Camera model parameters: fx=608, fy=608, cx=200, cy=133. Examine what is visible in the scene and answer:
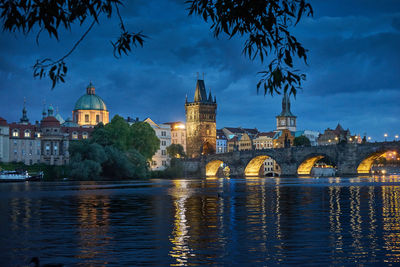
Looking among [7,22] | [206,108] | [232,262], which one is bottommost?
[232,262]

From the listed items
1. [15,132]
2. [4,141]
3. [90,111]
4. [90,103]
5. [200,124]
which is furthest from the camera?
[200,124]

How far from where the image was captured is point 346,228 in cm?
2059

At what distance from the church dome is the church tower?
2705 cm

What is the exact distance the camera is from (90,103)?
18338 centimetres

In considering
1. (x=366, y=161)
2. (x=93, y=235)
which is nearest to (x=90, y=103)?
(x=366, y=161)

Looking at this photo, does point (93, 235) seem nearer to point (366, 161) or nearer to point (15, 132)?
point (366, 161)

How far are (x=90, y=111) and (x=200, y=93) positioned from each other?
117ft

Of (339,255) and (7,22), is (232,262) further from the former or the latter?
(7,22)

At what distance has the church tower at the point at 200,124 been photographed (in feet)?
604

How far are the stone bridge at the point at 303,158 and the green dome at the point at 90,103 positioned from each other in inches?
1699

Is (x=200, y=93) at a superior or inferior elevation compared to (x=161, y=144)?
superior

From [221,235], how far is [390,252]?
562 centimetres

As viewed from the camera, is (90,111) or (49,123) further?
(90,111)

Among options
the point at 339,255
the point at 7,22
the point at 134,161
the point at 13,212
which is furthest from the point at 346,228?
the point at 134,161
